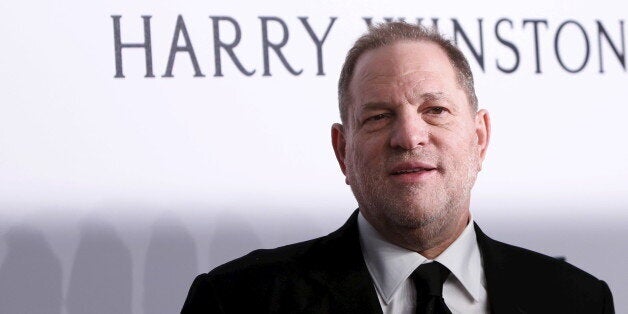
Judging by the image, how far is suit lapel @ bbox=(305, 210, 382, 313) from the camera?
54.5 inches

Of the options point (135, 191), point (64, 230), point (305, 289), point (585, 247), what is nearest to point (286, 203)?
point (135, 191)

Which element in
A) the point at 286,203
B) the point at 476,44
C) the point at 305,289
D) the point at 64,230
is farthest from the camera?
the point at 476,44

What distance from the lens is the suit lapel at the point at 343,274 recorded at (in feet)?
4.54

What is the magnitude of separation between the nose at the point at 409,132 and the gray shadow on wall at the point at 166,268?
65 cm

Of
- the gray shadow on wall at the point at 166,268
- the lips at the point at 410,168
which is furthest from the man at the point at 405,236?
the gray shadow on wall at the point at 166,268

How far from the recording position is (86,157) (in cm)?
185

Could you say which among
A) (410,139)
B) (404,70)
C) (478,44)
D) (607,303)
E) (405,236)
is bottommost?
(607,303)

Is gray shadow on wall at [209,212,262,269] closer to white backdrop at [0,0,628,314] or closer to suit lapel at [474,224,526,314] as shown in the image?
white backdrop at [0,0,628,314]

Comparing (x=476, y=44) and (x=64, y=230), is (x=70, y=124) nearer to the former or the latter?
(x=64, y=230)

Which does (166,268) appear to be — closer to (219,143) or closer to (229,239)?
(229,239)

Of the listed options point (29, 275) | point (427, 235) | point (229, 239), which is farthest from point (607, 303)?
point (29, 275)

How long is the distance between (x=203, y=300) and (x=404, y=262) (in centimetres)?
31

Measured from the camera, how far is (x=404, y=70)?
57.2 inches

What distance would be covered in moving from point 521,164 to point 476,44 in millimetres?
285
